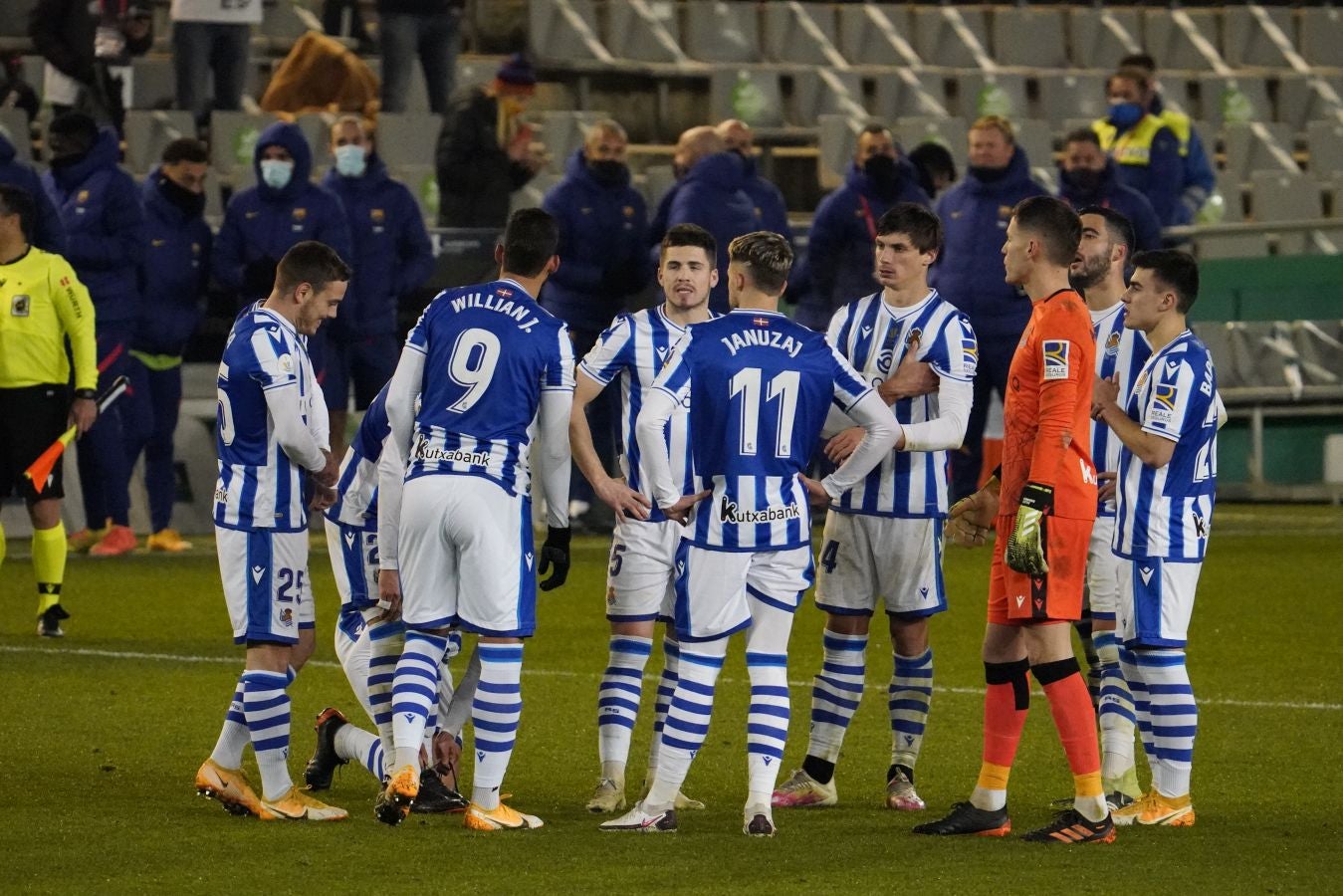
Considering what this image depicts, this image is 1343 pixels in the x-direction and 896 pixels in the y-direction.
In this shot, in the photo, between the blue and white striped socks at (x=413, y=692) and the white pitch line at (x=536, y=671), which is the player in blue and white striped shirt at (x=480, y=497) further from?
the white pitch line at (x=536, y=671)

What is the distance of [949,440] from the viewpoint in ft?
24.0

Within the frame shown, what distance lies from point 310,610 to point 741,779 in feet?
5.17

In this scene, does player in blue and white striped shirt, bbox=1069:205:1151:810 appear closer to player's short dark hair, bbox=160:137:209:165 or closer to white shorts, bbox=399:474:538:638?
white shorts, bbox=399:474:538:638

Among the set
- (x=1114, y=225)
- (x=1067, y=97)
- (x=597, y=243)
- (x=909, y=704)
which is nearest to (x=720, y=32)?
(x=1067, y=97)

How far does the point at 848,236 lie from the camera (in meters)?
13.9

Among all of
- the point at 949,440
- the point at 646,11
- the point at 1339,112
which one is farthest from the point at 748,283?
the point at 1339,112

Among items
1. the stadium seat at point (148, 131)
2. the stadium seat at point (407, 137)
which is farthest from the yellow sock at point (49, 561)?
the stadium seat at point (407, 137)

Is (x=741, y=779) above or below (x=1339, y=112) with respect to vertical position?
below

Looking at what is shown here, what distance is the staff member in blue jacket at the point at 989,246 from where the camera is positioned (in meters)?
13.1

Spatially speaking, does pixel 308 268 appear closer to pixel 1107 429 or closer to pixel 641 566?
pixel 641 566

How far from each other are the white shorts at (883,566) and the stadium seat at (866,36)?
47.8 feet

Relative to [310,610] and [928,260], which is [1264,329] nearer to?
[928,260]

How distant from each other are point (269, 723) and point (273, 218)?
22.5 feet

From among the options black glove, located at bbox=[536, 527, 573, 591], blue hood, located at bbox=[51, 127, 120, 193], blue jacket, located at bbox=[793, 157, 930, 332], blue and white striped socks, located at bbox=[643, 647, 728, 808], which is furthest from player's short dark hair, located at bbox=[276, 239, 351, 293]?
blue jacket, located at bbox=[793, 157, 930, 332]
